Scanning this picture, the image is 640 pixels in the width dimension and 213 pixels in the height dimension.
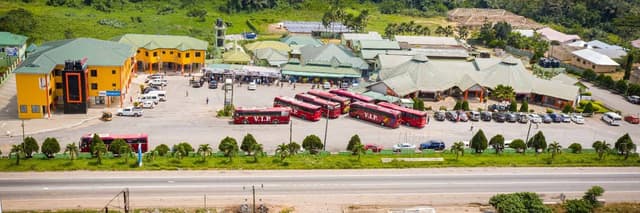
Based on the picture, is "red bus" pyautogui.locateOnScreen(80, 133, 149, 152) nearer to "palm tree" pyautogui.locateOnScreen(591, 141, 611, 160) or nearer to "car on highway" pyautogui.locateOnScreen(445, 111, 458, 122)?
"car on highway" pyautogui.locateOnScreen(445, 111, 458, 122)

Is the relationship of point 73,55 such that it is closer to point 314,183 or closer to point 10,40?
point 10,40

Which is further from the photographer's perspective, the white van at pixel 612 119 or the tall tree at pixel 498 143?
the white van at pixel 612 119

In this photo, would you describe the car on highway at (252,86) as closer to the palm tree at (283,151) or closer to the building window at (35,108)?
the building window at (35,108)

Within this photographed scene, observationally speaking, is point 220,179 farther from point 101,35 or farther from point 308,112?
point 101,35

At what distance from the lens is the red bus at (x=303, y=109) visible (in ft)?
212

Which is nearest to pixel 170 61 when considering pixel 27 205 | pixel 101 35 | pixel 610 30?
pixel 101 35

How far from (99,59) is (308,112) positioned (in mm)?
23671

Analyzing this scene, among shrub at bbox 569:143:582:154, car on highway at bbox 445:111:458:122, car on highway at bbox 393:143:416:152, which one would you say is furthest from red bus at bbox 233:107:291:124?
shrub at bbox 569:143:582:154

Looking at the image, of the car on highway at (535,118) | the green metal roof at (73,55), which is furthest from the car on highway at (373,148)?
the green metal roof at (73,55)

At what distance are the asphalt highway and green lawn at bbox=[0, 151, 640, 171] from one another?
35.9 inches

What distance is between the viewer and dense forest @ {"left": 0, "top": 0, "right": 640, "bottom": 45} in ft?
424

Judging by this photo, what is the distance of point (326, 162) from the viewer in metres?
51.6

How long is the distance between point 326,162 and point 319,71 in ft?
112

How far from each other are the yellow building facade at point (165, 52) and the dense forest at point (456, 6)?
36.7 meters
